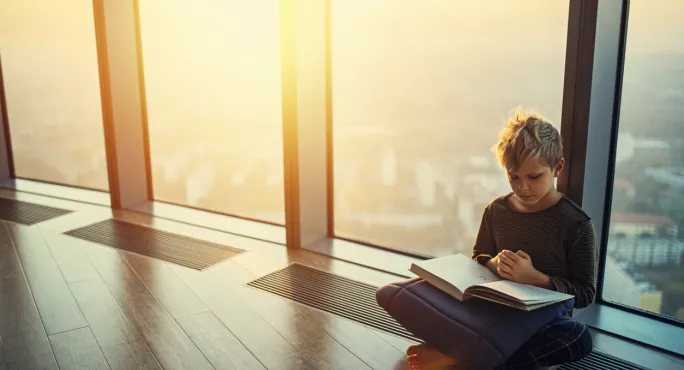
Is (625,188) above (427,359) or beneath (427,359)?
above

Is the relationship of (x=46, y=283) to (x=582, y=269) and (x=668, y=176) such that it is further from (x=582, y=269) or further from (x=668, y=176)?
(x=668, y=176)

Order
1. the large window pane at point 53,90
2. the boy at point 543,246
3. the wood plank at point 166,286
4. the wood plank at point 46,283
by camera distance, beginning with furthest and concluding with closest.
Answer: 1. the large window pane at point 53,90
2. the wood plank at point 166,286
3. the wood plank at point 46,283
4. the boy at point 543,246

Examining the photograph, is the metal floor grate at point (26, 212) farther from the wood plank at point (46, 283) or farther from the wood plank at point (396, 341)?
the wood plank at point (396, 341)

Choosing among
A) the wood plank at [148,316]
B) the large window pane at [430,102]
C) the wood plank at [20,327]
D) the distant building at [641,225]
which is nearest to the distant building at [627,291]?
the distant building at [641,225]

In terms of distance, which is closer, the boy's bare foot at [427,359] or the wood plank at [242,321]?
the boy's bare foot at [427,359]

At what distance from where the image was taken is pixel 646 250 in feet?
7.04

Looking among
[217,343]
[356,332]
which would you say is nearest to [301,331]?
[356,332]

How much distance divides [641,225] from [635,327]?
0.39 metres

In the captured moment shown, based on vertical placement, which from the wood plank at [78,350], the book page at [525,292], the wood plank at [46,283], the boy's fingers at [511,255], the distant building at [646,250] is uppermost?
the boy's fingers at [511,255]

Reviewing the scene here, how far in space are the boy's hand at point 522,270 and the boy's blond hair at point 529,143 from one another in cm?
26

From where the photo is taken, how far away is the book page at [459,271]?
1708 millimetres

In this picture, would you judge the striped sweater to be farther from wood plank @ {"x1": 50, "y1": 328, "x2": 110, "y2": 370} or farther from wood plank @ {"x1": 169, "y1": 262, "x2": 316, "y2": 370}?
wood plank @ {"x1": 50, "y1": 328, "x2": 110, "y2": 370}

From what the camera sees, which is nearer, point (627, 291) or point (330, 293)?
point (627, 291)

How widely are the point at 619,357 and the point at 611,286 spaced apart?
1.28 feet
